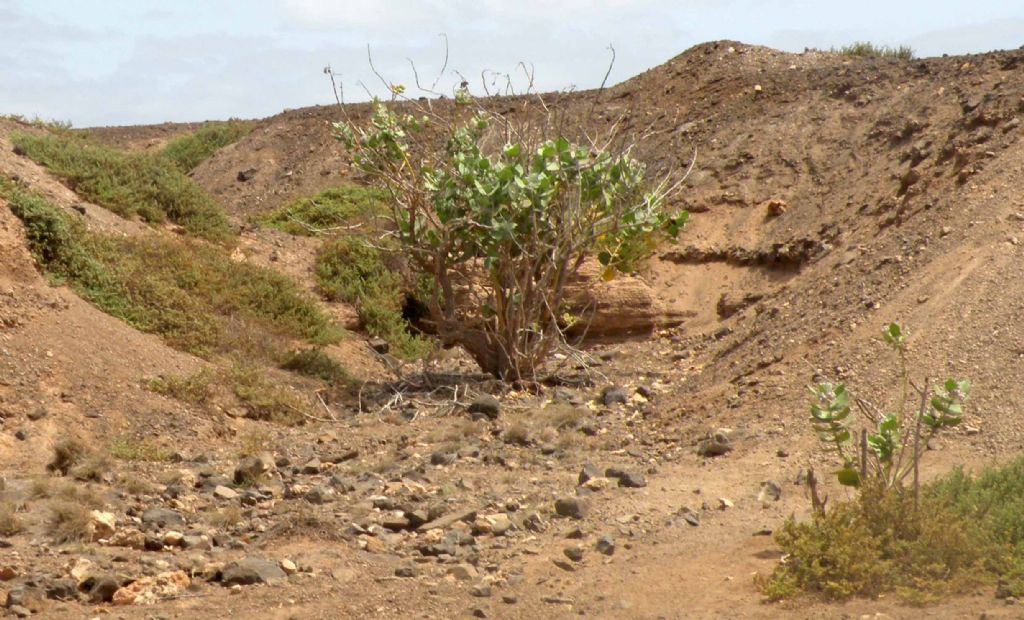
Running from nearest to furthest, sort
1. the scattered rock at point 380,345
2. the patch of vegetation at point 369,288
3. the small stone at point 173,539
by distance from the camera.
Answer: the small stone at point 173,539 → the scattered rock at point 380,345 → the patch of vegetation at point 369,288

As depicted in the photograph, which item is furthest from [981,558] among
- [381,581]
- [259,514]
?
[259,514]

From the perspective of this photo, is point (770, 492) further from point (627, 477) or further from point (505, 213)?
point (505, 213)

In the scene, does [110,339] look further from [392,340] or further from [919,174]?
[919,174]

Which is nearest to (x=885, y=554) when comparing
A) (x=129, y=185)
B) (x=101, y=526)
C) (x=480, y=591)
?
(x=480, y=591)

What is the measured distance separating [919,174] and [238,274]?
6.67 m

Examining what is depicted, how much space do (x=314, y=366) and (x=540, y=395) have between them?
2111mm

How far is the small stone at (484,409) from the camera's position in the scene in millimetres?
9312

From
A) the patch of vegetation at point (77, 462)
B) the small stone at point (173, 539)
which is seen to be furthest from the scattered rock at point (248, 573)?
the patch of vegetation at point (77, 462)

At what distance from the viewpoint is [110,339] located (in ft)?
32.0

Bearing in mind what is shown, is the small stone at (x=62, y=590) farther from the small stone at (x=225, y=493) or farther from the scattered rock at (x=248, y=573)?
the small stone at (x=225, y=493)

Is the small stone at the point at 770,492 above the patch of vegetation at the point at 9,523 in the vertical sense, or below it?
below

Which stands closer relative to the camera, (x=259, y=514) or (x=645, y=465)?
(x=259, y=514)

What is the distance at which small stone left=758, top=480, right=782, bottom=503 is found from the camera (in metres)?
6.82

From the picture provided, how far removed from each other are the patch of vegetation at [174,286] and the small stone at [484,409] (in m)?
2.57
